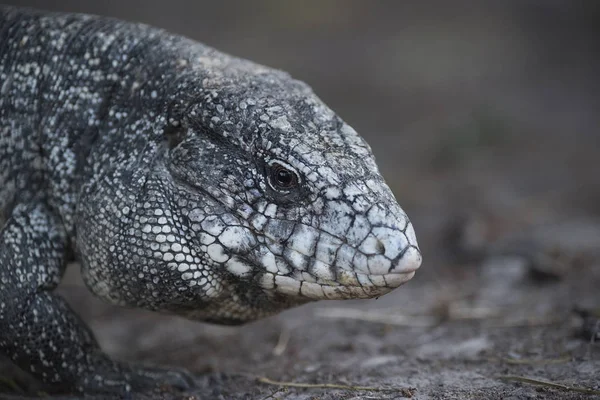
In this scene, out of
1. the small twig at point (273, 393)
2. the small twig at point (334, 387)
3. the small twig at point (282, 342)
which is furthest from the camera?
the small twig at point (282, 342)

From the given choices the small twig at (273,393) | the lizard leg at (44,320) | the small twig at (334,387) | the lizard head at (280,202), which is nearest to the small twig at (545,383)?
the small twig at (334,387)

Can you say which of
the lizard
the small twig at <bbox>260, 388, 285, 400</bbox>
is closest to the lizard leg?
the lizard

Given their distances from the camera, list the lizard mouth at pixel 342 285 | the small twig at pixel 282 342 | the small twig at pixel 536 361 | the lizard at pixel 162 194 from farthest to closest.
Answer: the small twig at pixel 282 342 → the small twig at pixel 536 361 → the lizard at pixel 162 194 → the lizard mouth at pixel 342 285

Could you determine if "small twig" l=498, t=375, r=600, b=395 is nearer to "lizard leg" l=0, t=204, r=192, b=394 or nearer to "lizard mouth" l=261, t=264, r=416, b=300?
"lizard mouth" l=261, t=264, r=416, b=300

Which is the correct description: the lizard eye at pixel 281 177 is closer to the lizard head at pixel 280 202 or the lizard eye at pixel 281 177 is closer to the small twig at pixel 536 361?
the lizard head at pixel 280 202

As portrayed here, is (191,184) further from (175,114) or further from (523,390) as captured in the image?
(523,390)
